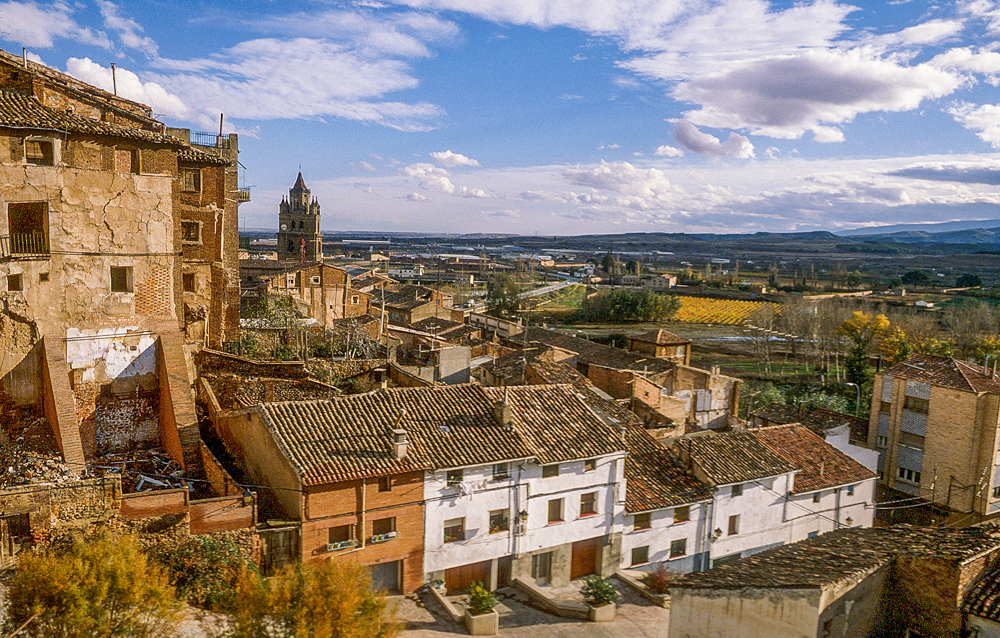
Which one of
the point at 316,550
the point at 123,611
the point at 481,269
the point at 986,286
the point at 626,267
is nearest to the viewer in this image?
the point at 123,611

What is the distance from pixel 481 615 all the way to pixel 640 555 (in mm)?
6454

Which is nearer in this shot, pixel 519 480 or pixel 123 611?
pixel 123 611

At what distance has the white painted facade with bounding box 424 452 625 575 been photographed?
17359 millimetres

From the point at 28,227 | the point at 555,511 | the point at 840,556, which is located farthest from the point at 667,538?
the point at 28,227

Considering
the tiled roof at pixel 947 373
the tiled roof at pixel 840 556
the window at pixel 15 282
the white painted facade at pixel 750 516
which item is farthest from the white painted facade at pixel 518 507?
the tiled roof at pixel 947 373

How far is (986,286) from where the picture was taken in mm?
116062

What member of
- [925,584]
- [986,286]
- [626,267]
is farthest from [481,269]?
[925,584]

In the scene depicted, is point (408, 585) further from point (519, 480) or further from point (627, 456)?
point (627, 456)

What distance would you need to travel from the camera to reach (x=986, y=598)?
11242 mm

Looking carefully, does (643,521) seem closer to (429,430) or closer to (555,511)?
(555,511)

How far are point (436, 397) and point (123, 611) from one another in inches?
410

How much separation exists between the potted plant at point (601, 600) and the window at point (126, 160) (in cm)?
1560

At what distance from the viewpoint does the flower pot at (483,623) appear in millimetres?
15680

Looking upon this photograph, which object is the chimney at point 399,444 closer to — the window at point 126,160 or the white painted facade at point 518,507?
the white painted facade at point 518,507
